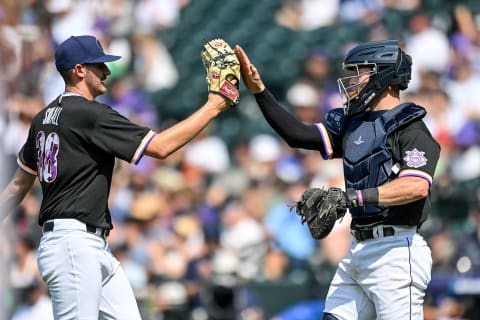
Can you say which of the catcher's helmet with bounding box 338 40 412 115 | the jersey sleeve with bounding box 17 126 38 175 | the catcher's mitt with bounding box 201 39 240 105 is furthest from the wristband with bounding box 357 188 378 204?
the jersey sleeve with bounding box 17 126 38 175

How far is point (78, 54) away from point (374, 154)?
168 cm

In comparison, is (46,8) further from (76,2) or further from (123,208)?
(123,208)

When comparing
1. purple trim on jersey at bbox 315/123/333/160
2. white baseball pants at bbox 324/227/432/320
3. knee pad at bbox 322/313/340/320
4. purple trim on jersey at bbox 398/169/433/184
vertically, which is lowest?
knee pad at bbox 322/313/340/320

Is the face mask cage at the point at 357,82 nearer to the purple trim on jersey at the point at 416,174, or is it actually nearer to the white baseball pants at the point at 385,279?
the purple trim on jersey at the point at 416,174

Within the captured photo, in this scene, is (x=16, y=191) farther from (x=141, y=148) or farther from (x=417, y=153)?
(x=417, y=153)

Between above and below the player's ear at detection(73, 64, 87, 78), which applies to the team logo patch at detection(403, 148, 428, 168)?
below

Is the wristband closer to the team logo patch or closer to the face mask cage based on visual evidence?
the team logo patch

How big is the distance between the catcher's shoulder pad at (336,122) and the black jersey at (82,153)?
3.59 feet

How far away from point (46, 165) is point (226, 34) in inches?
309

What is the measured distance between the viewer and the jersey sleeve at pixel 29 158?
18.4 feet

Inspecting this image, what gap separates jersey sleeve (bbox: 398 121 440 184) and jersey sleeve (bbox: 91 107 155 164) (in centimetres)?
133

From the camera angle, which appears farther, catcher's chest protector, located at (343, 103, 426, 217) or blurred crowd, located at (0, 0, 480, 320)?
blurred crowd, located at (0, 0, 480, 320)

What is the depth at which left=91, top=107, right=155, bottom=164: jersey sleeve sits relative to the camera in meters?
5.23

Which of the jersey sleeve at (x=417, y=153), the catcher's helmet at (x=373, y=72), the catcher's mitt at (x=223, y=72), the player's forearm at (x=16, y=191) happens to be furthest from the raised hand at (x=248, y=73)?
the player's forearm at (x=16, y=191)
